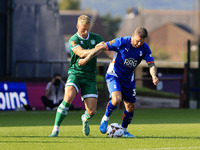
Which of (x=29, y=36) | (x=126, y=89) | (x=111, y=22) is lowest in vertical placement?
(x=111, y=22)

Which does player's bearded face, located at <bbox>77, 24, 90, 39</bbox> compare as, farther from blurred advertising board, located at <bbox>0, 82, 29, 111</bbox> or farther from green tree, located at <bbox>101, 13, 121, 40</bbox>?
green tree, located at <bbox>101, 13, 121, 40</bbox>

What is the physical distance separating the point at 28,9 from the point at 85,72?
13715 millimetres

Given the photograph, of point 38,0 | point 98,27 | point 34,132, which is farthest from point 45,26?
point 98,27

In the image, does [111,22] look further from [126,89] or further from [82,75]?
[82,75]

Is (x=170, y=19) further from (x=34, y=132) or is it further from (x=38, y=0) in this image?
(x=34, y=132)

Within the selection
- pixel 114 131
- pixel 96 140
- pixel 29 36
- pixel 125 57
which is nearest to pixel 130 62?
pixel 125 57

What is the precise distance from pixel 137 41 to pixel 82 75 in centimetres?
122

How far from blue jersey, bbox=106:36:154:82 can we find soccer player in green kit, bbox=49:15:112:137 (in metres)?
0.40

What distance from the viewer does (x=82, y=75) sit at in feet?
34.0

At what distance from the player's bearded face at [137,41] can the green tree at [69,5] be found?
107513mm

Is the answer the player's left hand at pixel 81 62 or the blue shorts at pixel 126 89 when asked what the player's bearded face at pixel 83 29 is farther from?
the blue shorts at pixel 126 89

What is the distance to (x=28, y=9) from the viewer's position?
23.5m

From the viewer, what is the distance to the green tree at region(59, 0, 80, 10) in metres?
119

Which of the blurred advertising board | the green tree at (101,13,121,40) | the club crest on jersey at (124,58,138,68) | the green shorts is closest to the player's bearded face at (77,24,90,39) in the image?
the green shorts
